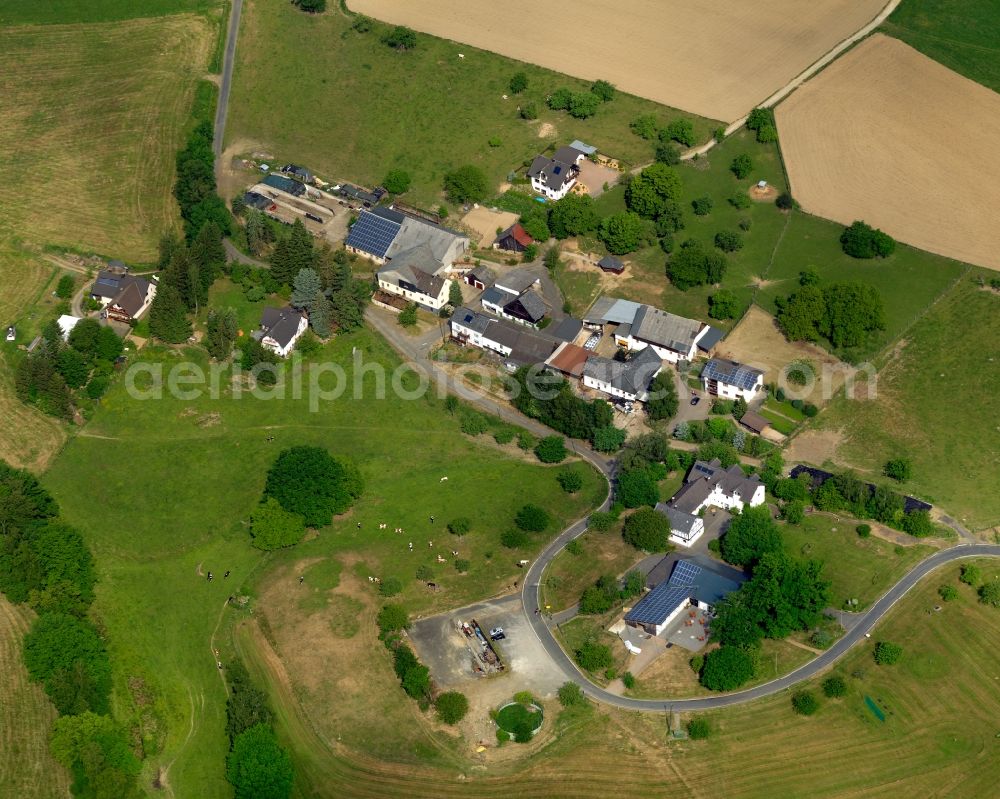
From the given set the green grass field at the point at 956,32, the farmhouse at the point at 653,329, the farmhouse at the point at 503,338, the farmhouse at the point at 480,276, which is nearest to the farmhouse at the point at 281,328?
the farmhouse at the point at 503,338

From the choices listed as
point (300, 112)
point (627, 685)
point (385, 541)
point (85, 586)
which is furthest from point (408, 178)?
point (627, 685)

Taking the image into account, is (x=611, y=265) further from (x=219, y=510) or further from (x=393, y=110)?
(x=219, y=510)

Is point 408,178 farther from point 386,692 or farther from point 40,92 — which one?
point 386,692

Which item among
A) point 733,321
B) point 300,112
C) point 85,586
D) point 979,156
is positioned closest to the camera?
point 85,586

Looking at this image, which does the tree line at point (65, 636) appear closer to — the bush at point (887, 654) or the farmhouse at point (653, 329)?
the farmhouse at point (653, 329)

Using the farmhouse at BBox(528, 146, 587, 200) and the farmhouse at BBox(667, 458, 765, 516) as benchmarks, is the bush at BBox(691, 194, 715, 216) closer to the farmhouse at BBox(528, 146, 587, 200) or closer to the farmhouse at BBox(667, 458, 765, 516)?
the farmhouse at BBox(528, 146, 587, 200)

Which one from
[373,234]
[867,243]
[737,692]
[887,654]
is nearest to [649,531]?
[737,692]

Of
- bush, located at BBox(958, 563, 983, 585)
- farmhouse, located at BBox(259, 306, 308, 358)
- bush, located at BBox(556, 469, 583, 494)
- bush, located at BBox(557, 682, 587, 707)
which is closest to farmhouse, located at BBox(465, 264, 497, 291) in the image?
farmhouse, located at BBox(259, 306, 308, 358)
